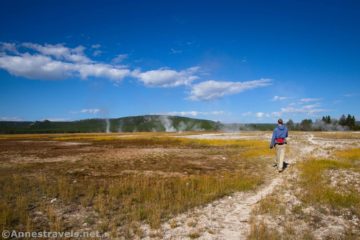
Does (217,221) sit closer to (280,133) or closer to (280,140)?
(280,140)

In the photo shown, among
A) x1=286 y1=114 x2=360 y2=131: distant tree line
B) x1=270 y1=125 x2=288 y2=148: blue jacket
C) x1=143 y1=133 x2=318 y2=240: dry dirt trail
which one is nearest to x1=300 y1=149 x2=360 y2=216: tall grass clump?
x1=143 y1=133 x2=318 y2=240: dry dirt trail

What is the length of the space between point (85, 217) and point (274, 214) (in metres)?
6.68

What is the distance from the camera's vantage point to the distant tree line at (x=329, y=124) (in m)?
146

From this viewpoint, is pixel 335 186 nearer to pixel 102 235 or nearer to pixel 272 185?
pixel 272 185

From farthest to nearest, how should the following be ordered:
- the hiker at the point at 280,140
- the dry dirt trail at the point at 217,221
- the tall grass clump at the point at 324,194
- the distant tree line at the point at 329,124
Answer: the distant tree line at the point at 329,124 → the hiker at the point at 280,140 → the tall grass clump at the point at 324,194 → the dry dirt trail at the point at 217,221

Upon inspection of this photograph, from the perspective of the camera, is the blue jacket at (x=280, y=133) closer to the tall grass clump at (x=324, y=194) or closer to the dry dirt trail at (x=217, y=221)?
the tall grass clump at (x=324, y=194)

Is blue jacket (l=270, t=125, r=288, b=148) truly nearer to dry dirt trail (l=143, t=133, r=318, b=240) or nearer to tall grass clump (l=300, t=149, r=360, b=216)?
tall grass clump (l=300, t=149, r=360, b=216)

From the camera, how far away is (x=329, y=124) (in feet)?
530

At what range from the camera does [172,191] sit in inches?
518

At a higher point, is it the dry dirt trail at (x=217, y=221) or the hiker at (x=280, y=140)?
the hiker at (x=280, y=140)

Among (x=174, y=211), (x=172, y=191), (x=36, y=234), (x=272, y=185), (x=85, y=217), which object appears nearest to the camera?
(x=36, y=234)

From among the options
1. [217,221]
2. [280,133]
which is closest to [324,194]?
[217,221]

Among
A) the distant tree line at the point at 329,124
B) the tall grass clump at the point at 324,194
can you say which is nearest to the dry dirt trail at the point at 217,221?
the tall grass clump at the point at 324,194

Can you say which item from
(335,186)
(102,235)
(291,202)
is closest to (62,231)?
(102,235)
